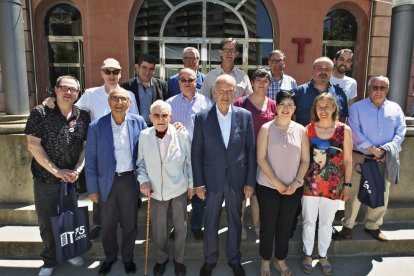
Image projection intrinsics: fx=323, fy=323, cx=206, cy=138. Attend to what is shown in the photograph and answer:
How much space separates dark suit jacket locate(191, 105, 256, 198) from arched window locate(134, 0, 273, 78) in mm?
6123

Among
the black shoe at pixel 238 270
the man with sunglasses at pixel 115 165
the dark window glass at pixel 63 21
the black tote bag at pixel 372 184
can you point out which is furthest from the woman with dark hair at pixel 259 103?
the dark window glass at pixel 63 21

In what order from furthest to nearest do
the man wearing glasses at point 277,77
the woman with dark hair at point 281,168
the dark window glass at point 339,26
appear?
the dark window glass at point 339,26, the man wearing glasses at point 277,77, the woman with dark hair at point 281,168

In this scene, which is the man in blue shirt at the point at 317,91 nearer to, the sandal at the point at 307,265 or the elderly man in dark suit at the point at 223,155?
the elderly man in dark suit at the point at 223,155

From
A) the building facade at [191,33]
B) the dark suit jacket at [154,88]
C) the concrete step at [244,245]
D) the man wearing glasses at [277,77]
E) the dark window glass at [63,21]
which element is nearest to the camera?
the concrete step at [244,245]

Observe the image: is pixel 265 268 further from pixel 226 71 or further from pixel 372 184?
pixel 226 71

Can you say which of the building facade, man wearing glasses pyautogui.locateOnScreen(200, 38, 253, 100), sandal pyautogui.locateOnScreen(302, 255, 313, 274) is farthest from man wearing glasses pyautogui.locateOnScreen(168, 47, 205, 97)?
the building facade

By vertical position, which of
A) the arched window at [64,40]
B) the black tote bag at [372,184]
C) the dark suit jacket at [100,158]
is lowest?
the black tote bag at [372,184]

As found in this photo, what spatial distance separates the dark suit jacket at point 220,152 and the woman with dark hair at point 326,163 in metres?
0.65

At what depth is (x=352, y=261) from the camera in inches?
148

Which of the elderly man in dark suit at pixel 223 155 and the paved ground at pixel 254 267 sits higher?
the elderly man in dark suit at pixel 223 155

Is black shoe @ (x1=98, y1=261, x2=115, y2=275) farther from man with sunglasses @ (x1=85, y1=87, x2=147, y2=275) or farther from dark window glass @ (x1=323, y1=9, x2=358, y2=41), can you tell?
dark window glass @ (x1=323, y1=9, x2=358, y2=41)

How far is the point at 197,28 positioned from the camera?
8914 mm

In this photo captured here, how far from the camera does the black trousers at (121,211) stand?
3168 mm

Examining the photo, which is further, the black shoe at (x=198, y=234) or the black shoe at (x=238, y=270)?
the black shoe at (x=198, y=234)
